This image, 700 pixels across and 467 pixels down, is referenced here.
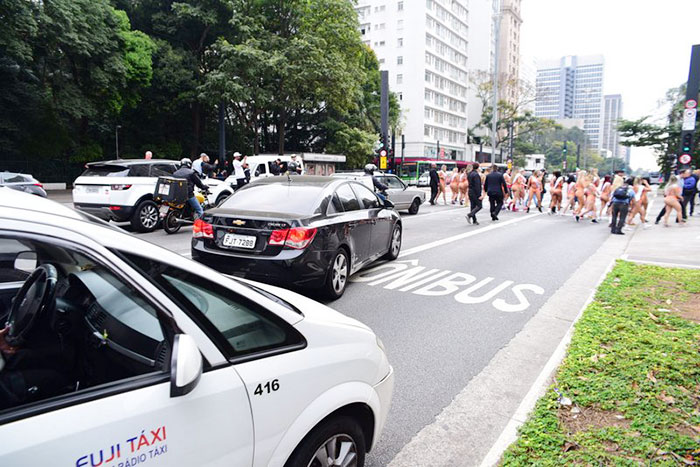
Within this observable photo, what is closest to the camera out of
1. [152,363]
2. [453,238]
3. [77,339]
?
[152,363]

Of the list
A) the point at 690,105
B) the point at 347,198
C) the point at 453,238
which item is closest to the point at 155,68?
the point at 453,238

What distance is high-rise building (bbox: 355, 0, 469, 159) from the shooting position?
249 feet

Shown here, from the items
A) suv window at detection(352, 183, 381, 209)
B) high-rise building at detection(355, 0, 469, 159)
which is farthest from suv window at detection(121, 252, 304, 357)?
high-rise building at detection(355, 0, 469, 159)

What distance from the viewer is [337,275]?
650 centimetres

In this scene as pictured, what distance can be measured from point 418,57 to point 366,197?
241 feet

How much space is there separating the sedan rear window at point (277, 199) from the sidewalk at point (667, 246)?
6906 millimetres

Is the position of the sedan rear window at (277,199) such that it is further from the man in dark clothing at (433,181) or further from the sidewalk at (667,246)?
the man in dark clothing at (433,181)

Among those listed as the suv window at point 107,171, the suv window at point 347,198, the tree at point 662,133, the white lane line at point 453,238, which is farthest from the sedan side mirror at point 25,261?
the tree at point 662,133

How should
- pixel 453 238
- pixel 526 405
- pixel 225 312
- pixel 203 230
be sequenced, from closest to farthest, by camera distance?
pixel 225 312 → pixel 526 405 → pixel 203 230 → pixel 453 238

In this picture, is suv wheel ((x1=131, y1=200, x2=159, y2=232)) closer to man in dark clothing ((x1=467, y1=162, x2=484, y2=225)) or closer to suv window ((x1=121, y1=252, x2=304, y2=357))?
man in dark clothing ((x1=467, y1=162, x2=484, y2=225))

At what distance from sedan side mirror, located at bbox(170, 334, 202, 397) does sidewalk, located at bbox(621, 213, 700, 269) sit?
31.9ft

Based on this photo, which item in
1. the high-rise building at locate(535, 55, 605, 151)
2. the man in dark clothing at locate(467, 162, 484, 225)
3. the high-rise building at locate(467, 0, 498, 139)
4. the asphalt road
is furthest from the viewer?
the high-rise building at locate(535, 55, 605, 151)

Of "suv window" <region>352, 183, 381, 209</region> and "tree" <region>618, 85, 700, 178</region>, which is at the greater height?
"tree" <region>618, 85, 700, 178</region>

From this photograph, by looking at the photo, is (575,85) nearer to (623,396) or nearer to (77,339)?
(623,396)
